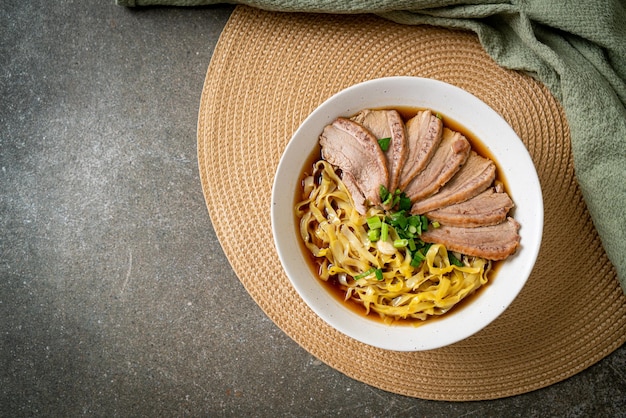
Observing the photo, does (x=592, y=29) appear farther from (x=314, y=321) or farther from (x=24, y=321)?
(x=24, y=321)

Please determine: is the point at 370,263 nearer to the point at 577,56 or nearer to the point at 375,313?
the point at 375,313

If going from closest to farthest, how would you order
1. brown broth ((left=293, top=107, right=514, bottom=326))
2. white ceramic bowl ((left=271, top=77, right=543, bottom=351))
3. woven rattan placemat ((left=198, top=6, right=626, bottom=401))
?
white ceramic bowl ((left=271, top=77, right=543, bottom=351))
brown broth ((left=293, top=107, right=514, bottom=326))
woven rattan placemat ((left=198, top=6, right=626, bottom=401))

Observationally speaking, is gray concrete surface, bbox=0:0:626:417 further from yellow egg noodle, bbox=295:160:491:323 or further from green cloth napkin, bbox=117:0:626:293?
green cloth napkin, bbox=117:0:626:293

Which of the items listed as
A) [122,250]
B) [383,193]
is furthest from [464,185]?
[122,250]

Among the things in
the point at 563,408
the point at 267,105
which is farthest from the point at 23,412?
the point at 563,408

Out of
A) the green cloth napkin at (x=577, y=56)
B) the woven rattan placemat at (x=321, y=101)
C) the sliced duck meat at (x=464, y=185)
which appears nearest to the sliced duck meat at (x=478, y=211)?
the sliced duck meat at (x=464, y=185)

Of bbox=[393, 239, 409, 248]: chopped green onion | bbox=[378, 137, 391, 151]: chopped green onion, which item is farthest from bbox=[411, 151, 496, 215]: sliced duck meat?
bbox=[378, 137, 391, 151]: chopped green onion
